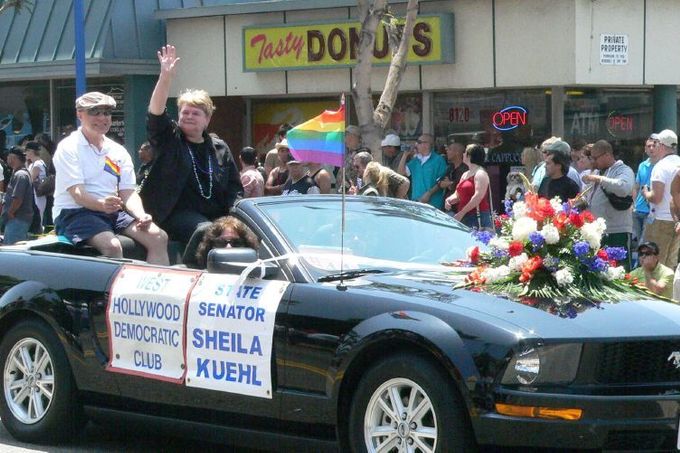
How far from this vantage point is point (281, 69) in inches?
727

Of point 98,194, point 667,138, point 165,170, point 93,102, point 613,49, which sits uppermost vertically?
point 613,49

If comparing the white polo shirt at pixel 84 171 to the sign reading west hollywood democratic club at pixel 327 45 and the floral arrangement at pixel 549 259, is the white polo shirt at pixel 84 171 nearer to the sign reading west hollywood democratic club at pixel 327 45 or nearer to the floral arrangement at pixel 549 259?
the floral arrangement at pixel 549 259

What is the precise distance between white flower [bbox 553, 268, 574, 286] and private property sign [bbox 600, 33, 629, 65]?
10300 mm

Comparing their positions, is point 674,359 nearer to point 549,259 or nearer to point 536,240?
point 549,259

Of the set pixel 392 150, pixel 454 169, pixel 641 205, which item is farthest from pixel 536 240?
pixel 392 150

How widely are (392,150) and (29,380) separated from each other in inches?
381

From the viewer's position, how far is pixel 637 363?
5.64 m

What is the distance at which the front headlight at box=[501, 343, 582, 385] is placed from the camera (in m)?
5.46

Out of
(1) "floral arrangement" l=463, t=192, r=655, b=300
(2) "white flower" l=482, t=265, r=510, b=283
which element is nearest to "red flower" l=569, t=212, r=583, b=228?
(1) "floral arrangement" l=463, t=192, r=655, b=300

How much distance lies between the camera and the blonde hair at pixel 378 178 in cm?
1133

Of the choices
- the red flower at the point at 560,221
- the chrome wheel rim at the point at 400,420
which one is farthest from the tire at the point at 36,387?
the red flower at the point at 560,221

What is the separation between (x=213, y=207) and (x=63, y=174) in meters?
1.06

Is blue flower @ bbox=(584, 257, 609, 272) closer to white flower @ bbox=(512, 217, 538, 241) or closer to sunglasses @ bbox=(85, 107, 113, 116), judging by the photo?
white flower @ bbox=(512, 217, 538, 241)

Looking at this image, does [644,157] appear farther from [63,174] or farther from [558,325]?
[558,325]
